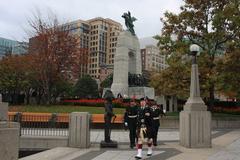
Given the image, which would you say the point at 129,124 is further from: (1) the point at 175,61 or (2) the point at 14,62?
(2) the point at 14,62

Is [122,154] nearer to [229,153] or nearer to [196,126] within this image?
[196,126]

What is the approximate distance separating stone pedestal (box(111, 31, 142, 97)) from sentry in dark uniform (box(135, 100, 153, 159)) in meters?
26.4

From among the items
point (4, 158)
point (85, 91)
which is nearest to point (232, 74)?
point (4, 158)

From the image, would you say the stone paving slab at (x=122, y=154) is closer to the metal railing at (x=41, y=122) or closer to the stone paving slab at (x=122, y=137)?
the stone paving slab at (x=122, y=137)

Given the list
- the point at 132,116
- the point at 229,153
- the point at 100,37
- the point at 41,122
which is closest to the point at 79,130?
the point at 132,116

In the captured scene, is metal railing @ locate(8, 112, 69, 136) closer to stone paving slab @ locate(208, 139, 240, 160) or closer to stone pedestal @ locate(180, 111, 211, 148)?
stone pedestal @ locate(180, 111, 211, 148)

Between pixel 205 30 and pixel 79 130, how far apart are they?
15.6 m

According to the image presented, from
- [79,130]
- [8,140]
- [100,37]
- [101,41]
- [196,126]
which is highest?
[100,37]

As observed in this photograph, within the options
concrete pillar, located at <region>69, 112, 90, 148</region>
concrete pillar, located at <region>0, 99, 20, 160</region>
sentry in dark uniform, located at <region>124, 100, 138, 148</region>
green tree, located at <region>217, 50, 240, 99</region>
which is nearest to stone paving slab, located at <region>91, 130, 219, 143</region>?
concrete pillar, located at <region>69, 112, 90, 148</region>

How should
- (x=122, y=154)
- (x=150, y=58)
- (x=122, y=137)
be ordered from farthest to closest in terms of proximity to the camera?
(x=150, y=58) → (x=122, y=137) → (x=122, y=154)

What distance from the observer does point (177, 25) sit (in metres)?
28.0

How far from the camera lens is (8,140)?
538 cm

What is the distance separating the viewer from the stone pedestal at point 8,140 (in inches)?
208

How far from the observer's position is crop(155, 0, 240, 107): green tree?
2606 centimetres
